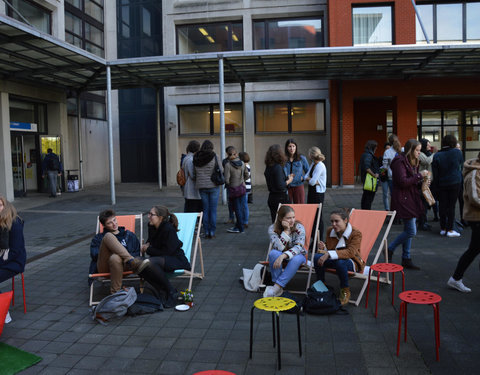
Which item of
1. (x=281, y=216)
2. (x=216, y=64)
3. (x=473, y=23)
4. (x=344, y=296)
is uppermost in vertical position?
(x=473, y=23)

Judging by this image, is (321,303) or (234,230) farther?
(234,230)

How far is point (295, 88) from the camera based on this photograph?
1858 cm

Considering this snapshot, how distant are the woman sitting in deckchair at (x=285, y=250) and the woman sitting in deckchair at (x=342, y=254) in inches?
9.6

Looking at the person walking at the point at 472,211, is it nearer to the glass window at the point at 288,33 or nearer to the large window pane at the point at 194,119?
the glass window at the point at 288,33

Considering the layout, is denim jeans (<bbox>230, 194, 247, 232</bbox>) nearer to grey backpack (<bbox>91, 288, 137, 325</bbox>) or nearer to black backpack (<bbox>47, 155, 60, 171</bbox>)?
grey backpack (<bbox>91, 288, 137, 325</bbox>)

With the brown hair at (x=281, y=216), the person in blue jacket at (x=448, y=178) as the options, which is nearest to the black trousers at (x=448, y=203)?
the person in blue jacket at (x=448, y=178)

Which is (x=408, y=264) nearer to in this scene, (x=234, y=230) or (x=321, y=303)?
(x=321, y=303)

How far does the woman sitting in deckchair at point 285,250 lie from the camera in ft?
16.5

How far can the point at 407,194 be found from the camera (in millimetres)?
6125

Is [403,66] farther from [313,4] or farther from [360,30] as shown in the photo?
[313,4]

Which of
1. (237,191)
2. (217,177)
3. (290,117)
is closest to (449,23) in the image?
(290,117)

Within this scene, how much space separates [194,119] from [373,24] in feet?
26.9

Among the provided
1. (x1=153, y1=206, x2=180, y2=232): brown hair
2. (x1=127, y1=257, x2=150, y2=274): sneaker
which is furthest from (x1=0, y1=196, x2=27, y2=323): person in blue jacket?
(x1=153, y1=206, x2=180, y2=232): brown hair

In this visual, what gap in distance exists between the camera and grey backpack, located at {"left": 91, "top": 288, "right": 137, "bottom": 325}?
4613 mm
